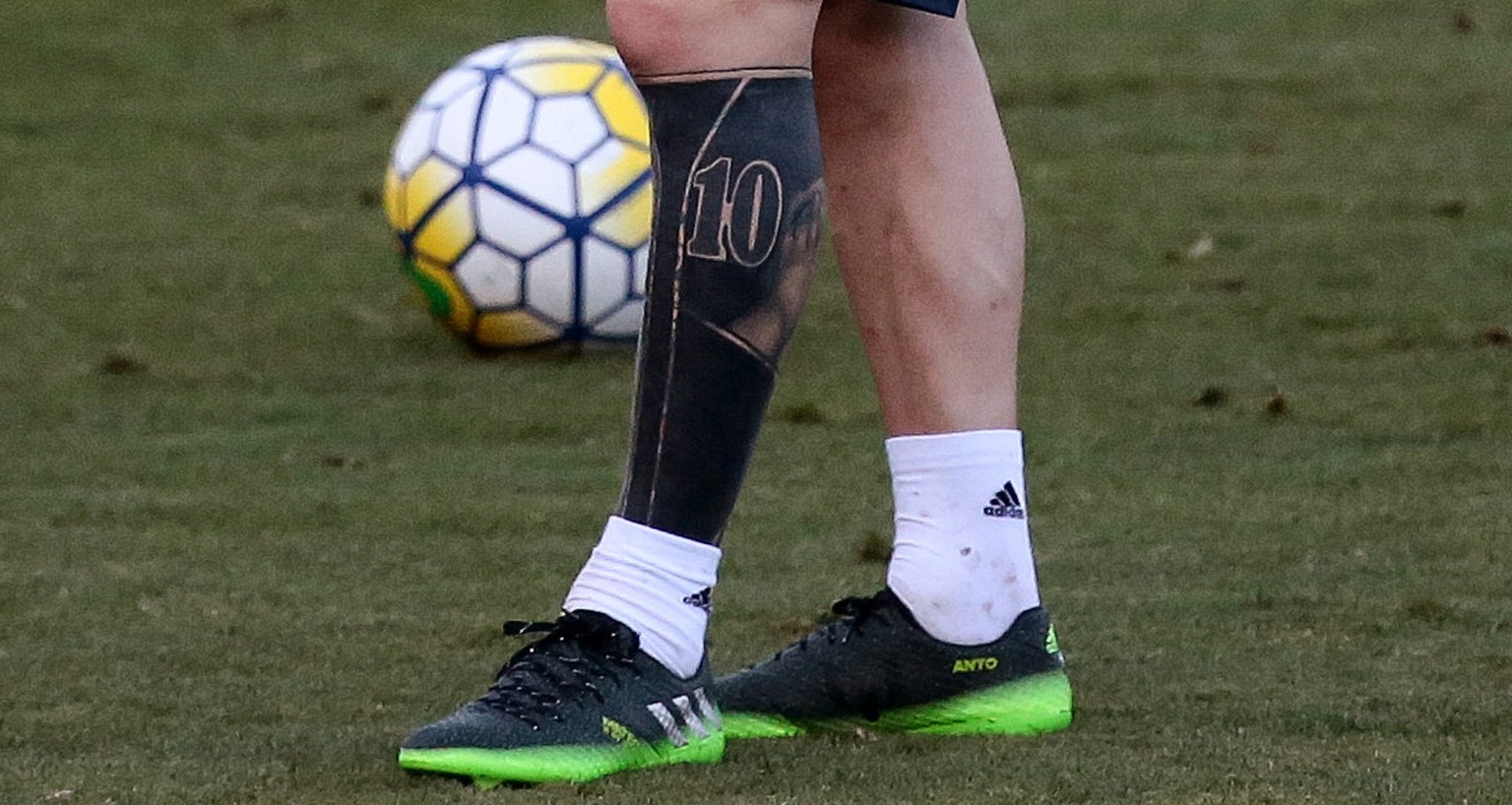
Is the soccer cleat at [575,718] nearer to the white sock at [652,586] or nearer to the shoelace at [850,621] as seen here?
the white sock at [652,586]

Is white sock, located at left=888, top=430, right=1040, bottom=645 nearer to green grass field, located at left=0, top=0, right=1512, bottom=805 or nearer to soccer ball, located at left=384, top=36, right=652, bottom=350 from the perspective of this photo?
green grass field, located at left=0, top=0, right=1512, bottom=805

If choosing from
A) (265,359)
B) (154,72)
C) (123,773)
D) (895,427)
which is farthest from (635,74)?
(154,72)

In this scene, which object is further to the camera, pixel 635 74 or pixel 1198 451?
pixel 1198 451

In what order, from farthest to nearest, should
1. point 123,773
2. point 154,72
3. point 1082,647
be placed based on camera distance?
point 154,72 → point 1082,647 → point 123,773

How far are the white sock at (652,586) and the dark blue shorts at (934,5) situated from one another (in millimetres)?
440

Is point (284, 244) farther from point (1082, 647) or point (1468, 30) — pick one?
point (1468, 30)

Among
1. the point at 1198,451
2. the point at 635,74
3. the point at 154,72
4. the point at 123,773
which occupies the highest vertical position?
the point at 635,74

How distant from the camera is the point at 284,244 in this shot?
5672mm

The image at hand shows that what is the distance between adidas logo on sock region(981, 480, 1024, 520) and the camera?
6.97 ft

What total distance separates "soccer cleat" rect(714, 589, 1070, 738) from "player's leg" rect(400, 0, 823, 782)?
5.8 inches

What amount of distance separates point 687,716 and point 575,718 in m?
0.10

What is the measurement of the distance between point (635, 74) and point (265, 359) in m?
2.68

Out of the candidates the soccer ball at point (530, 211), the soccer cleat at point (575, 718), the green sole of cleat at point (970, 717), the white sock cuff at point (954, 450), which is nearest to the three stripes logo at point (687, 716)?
the soccer cleat at point (575, 718)

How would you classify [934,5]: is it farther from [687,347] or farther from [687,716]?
[687,716]
